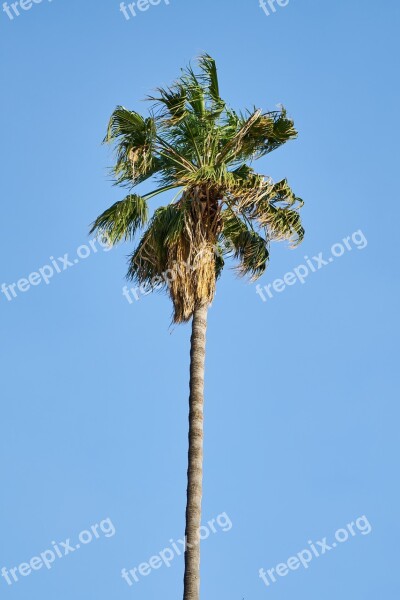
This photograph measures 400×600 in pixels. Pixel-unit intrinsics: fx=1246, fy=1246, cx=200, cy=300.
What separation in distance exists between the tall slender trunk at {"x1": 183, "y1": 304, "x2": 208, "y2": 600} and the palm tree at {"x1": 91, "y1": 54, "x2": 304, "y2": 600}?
26 mm

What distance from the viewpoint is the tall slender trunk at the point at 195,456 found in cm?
2044

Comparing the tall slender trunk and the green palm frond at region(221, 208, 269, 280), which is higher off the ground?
the green palm frond at region(221, 208, 269, 280)

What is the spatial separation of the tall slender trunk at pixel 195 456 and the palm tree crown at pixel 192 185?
0.43 meters

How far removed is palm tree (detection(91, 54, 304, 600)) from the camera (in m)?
22.8

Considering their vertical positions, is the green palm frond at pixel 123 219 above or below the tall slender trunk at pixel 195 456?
above

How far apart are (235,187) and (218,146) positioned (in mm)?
1008

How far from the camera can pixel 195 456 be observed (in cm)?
2145

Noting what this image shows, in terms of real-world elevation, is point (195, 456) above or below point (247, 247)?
below

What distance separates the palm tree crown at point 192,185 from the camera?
900 inches

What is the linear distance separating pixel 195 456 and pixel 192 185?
16.9 ft

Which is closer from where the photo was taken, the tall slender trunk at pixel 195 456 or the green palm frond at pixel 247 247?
the tall slender trunk at pixel 195 456

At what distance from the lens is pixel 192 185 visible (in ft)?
76.2

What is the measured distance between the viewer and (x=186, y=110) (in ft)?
77.2

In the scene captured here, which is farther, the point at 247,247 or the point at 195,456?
the point at 247,247
